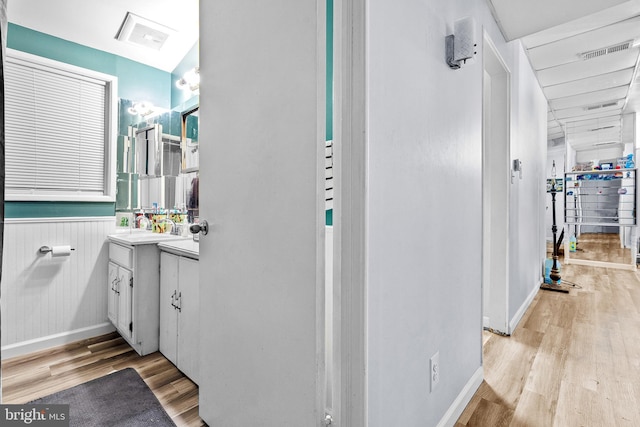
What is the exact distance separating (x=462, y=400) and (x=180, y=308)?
64.5 inches

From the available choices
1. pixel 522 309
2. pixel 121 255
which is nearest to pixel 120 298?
pixel 121 255

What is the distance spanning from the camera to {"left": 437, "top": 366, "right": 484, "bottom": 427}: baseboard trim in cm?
148

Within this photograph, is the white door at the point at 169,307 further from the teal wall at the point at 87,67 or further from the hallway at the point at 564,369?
the hallway at the point at 564,369

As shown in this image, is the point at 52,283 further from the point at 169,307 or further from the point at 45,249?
the point at 169,307

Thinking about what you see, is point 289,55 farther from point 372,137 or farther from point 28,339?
point 28,339

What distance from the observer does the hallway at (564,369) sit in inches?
63.7

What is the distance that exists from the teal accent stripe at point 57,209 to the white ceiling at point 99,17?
1.32 m

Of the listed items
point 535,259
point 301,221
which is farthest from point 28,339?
point 535,259

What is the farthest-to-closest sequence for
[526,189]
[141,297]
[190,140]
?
[526,189]
[190,140]
[141,297]

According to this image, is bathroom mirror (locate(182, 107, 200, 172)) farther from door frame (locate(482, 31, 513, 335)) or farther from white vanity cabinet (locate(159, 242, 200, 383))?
door frame (locate(482, 31, 513, 335))

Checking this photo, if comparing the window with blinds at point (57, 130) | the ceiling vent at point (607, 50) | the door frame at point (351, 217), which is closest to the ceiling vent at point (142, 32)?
the window with blinds at point (57, 130)

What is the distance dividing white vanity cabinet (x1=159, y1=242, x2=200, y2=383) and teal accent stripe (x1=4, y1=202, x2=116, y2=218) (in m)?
0.98

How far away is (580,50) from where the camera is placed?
3.13m

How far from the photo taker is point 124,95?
2.91 m
